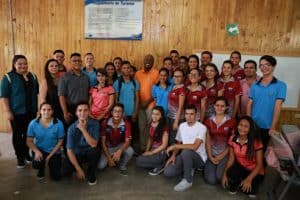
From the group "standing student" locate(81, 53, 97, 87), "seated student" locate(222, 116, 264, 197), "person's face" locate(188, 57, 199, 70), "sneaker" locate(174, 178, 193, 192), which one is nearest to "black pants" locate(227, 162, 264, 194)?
Answer: "seated student" locate(222, 116, 264, 197)

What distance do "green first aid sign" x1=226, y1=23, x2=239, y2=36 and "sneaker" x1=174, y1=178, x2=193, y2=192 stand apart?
2484mm

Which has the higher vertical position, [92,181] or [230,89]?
[230,89]

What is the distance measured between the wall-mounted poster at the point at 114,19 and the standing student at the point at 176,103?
1.45m

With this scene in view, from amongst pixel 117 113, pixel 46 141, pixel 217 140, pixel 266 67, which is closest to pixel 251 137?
pixel 217 140

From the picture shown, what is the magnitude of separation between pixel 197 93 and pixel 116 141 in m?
1.14

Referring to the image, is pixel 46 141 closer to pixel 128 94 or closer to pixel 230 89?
pixel 128 94

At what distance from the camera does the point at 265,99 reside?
11.0 ft

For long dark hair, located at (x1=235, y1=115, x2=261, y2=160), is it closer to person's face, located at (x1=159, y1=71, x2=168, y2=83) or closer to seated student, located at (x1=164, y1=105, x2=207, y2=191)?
seated student, located at (x1=164, y1=105, x2=207, y2=191)

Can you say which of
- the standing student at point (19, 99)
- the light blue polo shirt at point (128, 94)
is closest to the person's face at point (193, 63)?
the light blue polo shirt at point (128, 94)

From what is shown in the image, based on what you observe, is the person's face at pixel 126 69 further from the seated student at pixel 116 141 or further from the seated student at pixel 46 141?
the seated student at pixel 46 141

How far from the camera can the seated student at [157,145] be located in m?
3.64

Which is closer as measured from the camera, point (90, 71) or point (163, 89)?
point (163, 89)

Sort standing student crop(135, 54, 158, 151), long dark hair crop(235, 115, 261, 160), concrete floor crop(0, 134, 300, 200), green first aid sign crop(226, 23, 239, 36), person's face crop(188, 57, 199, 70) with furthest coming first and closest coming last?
green first aid sign crop(226, 23, 239, 36) → standing student crop(135, 54, 158, 151) → person's face crop(188, 57, 199, 70) → long dark hair crop(235, 115, 261, 160) → concrete floor crop(0, 134, 300, 200)

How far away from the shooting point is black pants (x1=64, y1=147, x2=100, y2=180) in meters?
3.37
